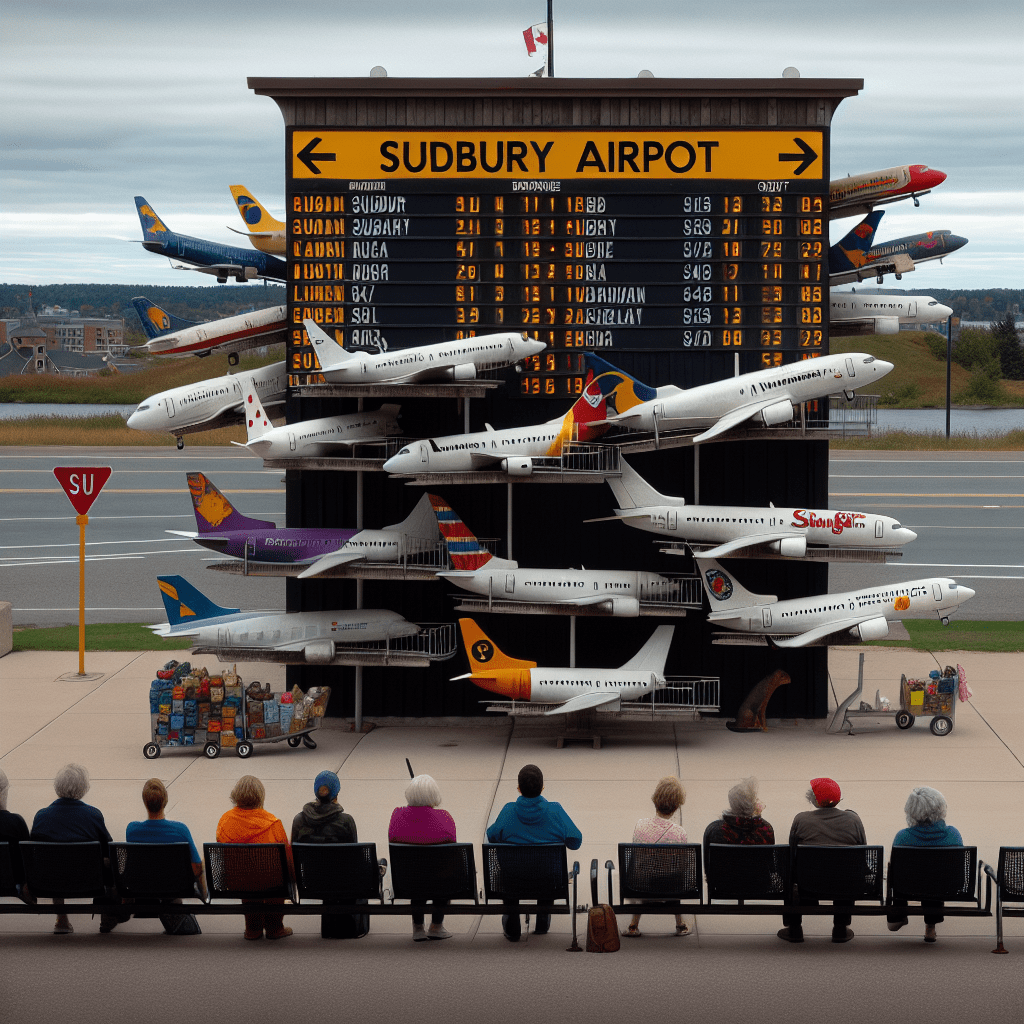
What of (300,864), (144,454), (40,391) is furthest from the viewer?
(40,391)

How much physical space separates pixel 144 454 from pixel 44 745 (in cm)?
4373

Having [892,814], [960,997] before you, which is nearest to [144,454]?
[892,814]

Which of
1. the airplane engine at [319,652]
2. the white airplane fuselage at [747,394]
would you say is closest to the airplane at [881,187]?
the white airplane fuselage at [747,394]

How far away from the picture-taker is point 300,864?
10508 millimetres

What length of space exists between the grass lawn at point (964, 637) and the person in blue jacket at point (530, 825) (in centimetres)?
1299

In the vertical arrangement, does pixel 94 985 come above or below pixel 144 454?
below

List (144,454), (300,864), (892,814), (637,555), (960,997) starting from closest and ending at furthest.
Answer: (960,997)
(300,864)
(892,814)
(637,555)
(144,454)

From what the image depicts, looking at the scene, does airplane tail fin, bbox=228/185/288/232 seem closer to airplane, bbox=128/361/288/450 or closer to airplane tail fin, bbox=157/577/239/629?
airplane, bbox=128/361/288/450

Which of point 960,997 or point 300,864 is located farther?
point 300,864

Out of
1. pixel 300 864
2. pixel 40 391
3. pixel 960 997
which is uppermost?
pixel 40 391

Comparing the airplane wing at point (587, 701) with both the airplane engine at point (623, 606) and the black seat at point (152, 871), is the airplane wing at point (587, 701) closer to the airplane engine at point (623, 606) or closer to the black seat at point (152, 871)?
the airplane engine at point (623, 606)

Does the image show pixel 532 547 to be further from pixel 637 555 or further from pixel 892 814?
pixel 892 814

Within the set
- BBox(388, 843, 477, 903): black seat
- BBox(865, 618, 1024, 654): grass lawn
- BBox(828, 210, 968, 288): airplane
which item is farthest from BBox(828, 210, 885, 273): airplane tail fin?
BBox(388, 843, 477, 903): black seat

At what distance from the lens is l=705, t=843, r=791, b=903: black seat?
10359 millimetres
